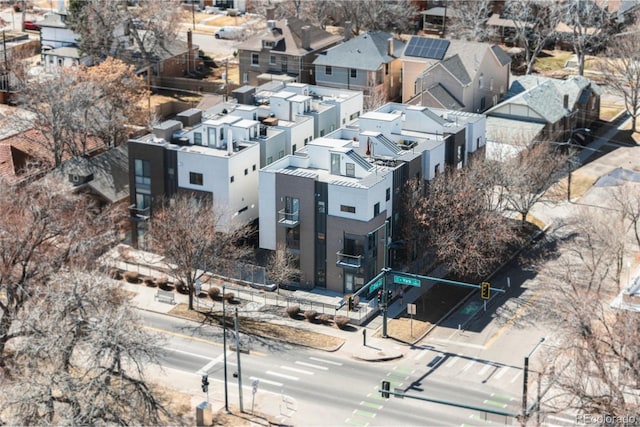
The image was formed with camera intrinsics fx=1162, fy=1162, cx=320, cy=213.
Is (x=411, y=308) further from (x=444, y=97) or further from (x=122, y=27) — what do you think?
(x=122, y=27)

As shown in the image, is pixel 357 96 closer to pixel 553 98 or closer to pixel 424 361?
pixel 553 98

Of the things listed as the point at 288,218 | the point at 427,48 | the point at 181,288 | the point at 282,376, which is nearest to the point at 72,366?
the point at 282,376

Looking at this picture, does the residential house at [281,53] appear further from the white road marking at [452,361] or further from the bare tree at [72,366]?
the bare tree at [72,366]

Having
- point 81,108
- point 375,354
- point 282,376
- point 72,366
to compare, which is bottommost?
point 282,376

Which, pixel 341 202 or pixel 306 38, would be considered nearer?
pixel 341 202

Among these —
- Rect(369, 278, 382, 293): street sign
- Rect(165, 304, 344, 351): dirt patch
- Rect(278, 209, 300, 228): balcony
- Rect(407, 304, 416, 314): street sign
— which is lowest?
Rect(165, 304, 344, 351): dirt patch

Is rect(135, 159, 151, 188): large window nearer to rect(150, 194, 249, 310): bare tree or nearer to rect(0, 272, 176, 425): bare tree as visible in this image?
rect(150, 194, 249, 310): bare tree

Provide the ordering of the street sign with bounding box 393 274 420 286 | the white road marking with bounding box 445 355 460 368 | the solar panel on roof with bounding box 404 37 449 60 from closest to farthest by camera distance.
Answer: the street sign with bounding box 393 274 420 286, the white road marking with bounding box 445 355 460 368, the solar panel on roof with bounding box 404 37 449 60

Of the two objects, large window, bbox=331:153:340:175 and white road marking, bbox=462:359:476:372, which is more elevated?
large window, bbox=331:153:340:175

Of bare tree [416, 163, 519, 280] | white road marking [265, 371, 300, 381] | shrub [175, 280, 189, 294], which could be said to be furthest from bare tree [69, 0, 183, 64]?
white road marking [265, 371, 300, 381]
